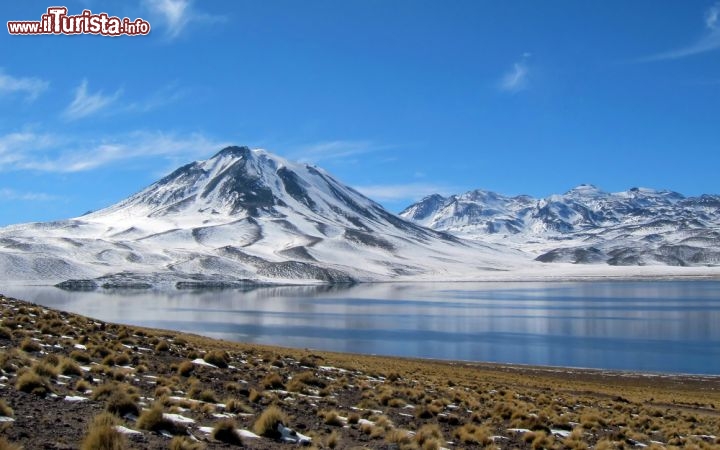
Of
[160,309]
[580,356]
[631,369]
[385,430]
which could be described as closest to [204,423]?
[385,430]

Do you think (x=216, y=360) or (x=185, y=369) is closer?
(x=185, y=369)

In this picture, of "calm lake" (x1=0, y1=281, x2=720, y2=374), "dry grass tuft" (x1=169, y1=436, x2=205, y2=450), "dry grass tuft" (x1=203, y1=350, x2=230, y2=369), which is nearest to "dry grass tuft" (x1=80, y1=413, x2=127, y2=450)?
"dry grass tuft" (x1=169, y1=436, x2=205, y2=450)

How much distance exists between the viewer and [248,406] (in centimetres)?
1370

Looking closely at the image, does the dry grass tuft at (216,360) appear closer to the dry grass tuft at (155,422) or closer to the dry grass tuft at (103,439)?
the dry grass tuft at (155,422)

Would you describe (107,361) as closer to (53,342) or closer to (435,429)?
(53,342)

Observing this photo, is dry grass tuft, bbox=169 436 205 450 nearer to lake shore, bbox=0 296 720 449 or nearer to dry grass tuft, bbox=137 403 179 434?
lake shore, bbox=0 296 720 449

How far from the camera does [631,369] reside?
4825 cm

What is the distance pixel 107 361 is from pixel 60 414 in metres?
5.76

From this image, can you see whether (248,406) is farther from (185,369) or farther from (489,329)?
(489,329)

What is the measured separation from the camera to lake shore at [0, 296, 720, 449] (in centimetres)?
1041

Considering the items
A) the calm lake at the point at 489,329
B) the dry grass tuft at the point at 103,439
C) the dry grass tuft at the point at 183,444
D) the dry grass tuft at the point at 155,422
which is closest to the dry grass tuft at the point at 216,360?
the dry grass tuft at the point at 155,422

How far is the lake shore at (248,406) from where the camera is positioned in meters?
10.4

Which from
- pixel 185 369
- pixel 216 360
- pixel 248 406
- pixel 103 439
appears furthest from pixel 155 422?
pixel 216 360

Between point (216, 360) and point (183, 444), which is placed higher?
point (216, 360)
